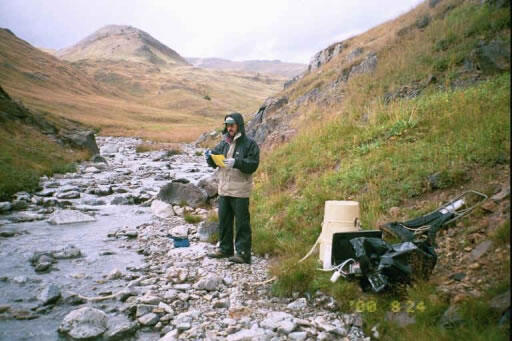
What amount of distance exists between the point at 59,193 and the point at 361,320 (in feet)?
42.8

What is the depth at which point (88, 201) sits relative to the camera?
1399 cm

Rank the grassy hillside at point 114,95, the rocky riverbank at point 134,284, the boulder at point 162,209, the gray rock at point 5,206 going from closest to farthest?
1. the rocky riverbank at point 134,284
2. the gray rock at point 5,206
3. the boulder at point 162,209
4. the grassy hillside at point 114,95

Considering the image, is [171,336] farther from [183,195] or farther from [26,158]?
[26,158]

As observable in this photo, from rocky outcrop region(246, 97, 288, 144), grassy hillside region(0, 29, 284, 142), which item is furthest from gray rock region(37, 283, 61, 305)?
grassy hillside region(0, 29, 284, 142)

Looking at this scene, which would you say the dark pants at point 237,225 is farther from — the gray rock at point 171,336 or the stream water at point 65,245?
the gray rock at point 171,336

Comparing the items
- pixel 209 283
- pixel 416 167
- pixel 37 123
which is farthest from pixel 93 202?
pixel 37 123

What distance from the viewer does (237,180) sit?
24.5ft

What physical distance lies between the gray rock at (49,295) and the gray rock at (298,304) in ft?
12.3

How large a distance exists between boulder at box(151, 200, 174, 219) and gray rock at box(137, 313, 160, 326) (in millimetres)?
6672

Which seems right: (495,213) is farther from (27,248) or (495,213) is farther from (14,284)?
(27,248)

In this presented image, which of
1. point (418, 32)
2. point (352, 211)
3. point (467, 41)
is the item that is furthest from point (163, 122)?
point (352, 211)

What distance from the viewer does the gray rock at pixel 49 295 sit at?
19.9ft

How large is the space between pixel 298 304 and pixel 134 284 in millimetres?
2995

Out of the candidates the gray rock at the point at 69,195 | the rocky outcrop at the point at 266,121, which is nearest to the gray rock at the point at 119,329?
the gray rock at the point at 69,195
